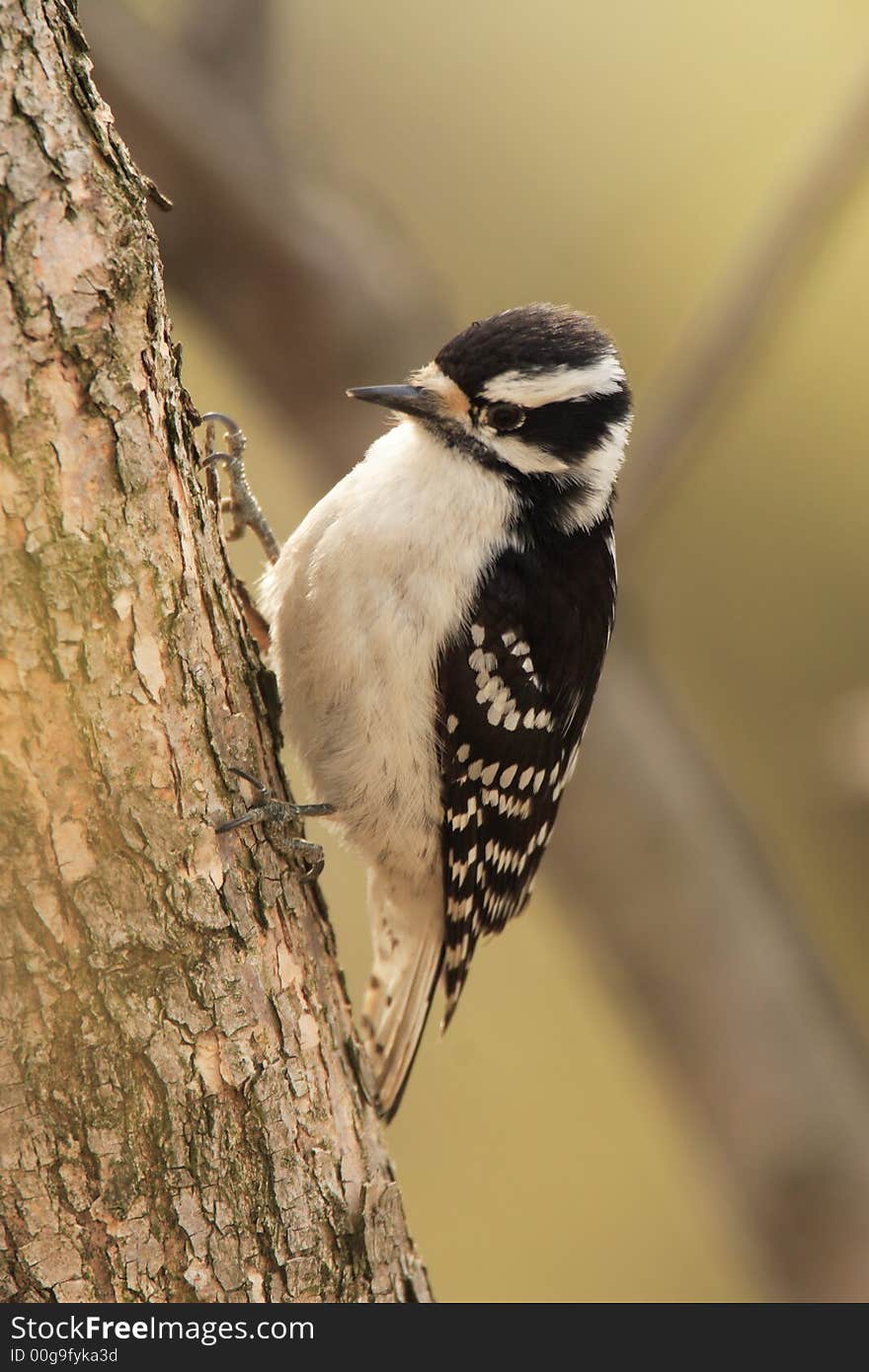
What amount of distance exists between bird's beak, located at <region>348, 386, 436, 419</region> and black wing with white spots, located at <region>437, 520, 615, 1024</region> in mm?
402

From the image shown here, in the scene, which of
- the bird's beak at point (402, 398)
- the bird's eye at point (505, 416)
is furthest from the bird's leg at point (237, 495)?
the bird's eye at point (505, 416)

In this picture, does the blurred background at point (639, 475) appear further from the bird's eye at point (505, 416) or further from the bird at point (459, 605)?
the bird's eye at point (505, 416)

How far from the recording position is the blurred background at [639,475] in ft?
16.6

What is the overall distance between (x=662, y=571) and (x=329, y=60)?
355 centimetres

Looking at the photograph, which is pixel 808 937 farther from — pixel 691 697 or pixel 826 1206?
pixel 691 697

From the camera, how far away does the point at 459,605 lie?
3.39 m

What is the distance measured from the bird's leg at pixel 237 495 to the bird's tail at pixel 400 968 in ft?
3.16

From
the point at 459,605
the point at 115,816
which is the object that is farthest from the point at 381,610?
the point at 115,816

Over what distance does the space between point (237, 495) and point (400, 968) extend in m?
1.37

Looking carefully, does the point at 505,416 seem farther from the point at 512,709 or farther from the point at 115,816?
the point at 115,816

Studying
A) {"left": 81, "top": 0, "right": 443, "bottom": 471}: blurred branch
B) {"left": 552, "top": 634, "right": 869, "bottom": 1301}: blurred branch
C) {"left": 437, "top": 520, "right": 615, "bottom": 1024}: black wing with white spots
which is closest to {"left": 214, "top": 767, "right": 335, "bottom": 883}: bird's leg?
{"left": 437, "top": 520, "right": 615, "bottom": 1024}: black wing with white spots

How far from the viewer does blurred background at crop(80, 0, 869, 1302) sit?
505 cm

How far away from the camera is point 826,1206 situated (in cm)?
512

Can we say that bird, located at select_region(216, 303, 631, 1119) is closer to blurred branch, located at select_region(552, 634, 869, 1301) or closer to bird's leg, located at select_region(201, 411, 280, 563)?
bird's leg, located at select_region(201, 411, 280, 563)
